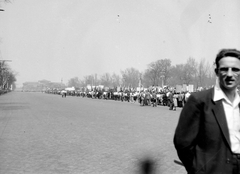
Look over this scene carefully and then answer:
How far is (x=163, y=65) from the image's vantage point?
7225cm

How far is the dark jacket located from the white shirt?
0.12 ft

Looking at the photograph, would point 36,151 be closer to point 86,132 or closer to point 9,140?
point 9,140

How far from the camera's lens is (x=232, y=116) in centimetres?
229

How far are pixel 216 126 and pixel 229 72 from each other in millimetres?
375

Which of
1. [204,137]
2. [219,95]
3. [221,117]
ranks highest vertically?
[219,95]

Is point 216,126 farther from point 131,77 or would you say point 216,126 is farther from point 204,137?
point 131,77

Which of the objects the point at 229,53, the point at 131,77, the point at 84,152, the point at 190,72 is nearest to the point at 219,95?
the point at 229,53

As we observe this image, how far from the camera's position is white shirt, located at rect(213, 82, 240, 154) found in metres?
→ 2.25

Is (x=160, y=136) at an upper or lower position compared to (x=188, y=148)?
lower

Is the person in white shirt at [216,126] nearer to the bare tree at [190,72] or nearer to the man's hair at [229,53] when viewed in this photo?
the man's hair at [229,53]

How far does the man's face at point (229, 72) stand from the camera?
90.9 inches

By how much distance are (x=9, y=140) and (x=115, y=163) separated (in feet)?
13.8

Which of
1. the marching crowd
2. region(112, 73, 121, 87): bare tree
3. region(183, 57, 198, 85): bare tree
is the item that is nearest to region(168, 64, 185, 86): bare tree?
region(183, 57, 198, 85): bare tree

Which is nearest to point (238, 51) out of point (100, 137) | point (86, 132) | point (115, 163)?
point (115, 163)
